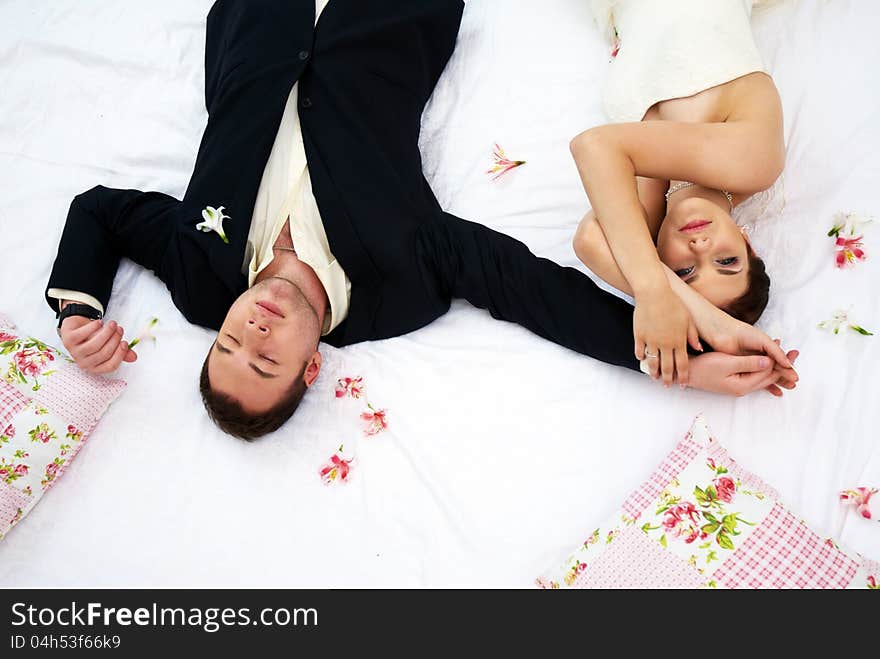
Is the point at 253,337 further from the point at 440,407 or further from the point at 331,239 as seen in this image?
the point at 440,407

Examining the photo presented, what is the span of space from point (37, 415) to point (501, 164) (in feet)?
4.14

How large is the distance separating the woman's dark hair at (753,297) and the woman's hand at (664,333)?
113 mm

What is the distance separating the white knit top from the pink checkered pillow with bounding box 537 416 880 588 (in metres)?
0.83

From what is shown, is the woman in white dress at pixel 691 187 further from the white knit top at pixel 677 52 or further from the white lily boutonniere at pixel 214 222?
the white lily boutonniere at pixel 214 222

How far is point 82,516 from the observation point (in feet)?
6.20

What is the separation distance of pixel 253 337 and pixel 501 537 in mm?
680

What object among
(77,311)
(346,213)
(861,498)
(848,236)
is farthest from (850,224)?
(77,311)

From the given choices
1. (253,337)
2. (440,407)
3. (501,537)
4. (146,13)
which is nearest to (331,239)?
(253,337)

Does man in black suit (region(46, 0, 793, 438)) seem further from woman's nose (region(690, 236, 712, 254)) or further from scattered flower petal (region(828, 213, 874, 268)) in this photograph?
scattered flower petal (region(828, 213, 874, 268))

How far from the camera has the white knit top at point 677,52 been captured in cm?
192

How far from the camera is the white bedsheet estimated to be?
Answer: 180 centimetres

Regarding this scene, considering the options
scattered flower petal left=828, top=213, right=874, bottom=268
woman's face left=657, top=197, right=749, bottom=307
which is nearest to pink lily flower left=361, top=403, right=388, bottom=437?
woman's face left=657, top=197, right=749, bottom=307

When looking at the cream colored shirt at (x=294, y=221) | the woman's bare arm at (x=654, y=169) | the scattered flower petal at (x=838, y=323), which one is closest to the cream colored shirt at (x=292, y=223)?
the cream colored shirt at (x=294, y=221)

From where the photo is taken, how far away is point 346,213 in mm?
1896
